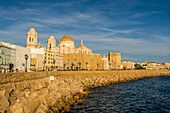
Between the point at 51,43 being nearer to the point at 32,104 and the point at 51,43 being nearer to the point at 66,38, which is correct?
the point at 66,38

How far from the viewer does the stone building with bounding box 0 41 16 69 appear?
3844cm

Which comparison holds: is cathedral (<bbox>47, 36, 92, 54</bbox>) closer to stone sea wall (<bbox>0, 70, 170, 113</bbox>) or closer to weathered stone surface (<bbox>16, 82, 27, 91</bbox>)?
stone sea wall (<bbox>0, 70, 170, 113</bbox>)

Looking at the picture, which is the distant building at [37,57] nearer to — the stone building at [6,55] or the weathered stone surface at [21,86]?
the stone building at [6,55]

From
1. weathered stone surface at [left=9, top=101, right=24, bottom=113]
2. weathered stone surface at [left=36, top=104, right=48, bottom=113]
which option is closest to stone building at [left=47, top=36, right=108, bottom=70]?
weathered stone surface at [left=36, top=104, right=48, bottom=113]

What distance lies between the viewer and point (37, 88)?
21891mm

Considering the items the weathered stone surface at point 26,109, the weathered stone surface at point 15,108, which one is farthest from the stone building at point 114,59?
the weathered stone surface at point 15,108

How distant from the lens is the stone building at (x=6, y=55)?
126ft

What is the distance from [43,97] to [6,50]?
89.5 feet

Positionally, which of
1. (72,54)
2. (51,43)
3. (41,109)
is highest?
(51,43)

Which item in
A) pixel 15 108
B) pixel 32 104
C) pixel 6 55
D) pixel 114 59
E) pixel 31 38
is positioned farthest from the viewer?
pixel 114 59

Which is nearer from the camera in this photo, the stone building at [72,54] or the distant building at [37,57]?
the distant building at [37,57]

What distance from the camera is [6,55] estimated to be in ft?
135

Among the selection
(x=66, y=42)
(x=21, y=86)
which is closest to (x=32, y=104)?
(x=21, y=86)

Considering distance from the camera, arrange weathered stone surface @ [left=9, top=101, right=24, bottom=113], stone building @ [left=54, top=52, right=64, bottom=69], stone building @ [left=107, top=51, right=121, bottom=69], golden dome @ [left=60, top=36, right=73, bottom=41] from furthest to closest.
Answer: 1. stone building @ [left=107, top=51, right=121, bottom=69]
2. golden dome @ [left=60, top=36, right=73, bottom=41]
3. stone building @ [left=54, top=52, right=64, bottom=69]
4. weathered stone surface @ [left=9, top=101, right=24, bottom=113]
